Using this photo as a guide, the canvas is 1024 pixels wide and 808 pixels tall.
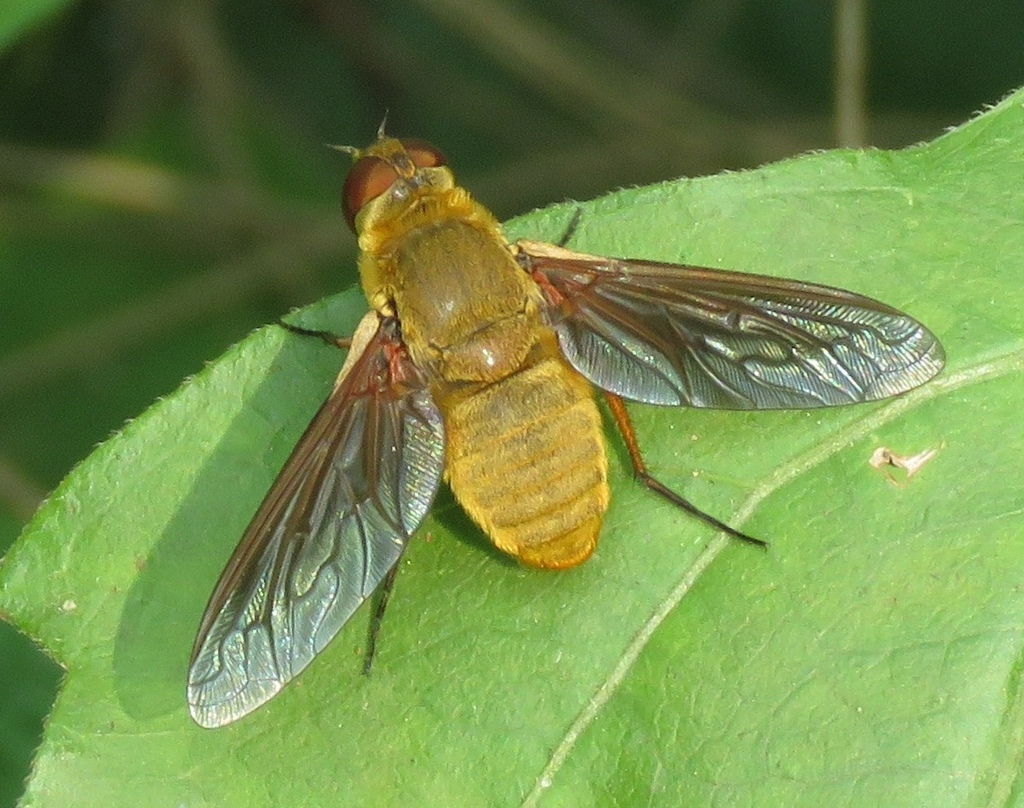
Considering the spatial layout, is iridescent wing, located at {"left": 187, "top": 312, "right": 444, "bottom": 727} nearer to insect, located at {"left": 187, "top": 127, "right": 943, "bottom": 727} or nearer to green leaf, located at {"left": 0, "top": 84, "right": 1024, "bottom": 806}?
insect, located at {"left": 187, "top": 127, "right": 943, "bottom": 727}

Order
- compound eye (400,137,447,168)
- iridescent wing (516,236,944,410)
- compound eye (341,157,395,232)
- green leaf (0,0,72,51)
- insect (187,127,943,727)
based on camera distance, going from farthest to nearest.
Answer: green leaf (0,0,72,51) → compound eye (400,137,447,168) → compound eye (341,157,395,232) → iridescent wing (516,236,944,410) → insect (187,127,943,727)

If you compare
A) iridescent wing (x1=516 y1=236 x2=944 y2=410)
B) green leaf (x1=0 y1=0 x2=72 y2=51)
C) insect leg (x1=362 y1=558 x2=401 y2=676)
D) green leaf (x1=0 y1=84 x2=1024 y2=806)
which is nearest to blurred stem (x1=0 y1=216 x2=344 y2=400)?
green leaf (x1=0 y1=0 x2=72 y2=51)

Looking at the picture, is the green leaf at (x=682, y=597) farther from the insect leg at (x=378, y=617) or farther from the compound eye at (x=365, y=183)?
the compound eye at (x=365, y=183)

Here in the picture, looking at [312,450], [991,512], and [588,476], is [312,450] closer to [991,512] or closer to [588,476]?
[588,476]

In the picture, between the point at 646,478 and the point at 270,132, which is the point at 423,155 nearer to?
the point at 646,478

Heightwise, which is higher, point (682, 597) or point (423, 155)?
point (423, 155)

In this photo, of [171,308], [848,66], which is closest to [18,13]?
[171,308]

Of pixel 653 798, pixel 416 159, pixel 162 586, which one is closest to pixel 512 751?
pixel 653 798
